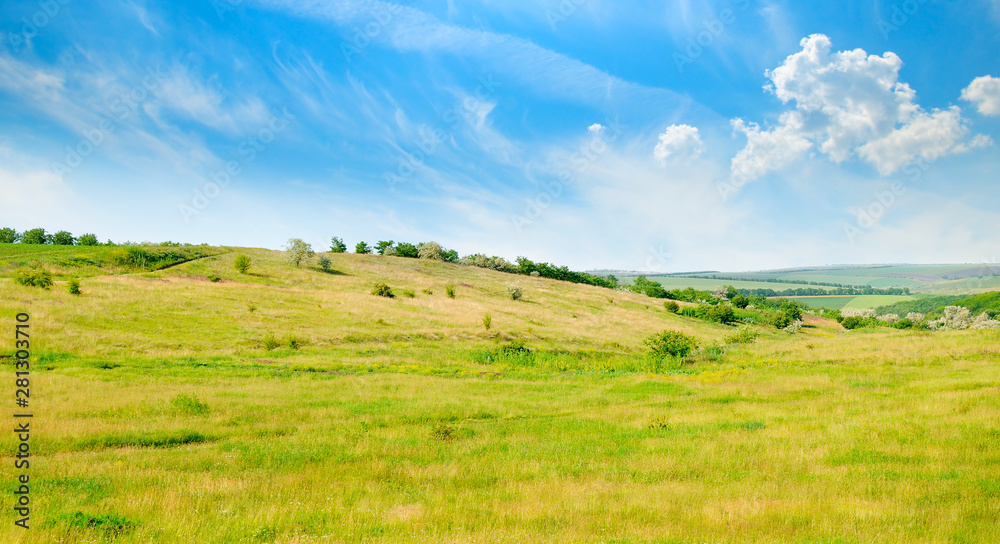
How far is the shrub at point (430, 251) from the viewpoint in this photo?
111688 millimetres

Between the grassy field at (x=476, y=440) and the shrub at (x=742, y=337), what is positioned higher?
the grassy field at (x=476, y=440)

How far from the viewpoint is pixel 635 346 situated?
168ft

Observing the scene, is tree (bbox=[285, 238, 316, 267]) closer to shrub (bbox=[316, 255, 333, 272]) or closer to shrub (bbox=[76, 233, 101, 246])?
shrub (bbox=[316, 255, 333, 272])

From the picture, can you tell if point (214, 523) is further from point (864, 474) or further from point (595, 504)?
point (864, 474)

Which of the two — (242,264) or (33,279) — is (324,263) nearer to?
(242,264)

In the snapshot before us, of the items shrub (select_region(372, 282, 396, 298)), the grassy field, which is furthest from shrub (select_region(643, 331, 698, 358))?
shrub (select_region(372, 282, 396, 298))

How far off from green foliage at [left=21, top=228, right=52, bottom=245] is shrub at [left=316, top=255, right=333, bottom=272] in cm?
5191

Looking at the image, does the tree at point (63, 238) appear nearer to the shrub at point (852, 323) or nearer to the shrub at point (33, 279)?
the shrub at point (33, 279)

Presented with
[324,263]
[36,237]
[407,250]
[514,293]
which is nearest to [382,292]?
[324,263]

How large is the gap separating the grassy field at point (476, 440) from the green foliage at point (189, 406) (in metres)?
0.08

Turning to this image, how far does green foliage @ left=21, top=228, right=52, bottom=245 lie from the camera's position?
84.4m

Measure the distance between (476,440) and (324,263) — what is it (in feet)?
242

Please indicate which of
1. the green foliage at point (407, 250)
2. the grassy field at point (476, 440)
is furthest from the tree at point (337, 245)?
A: the grassy field at point (476, 440)

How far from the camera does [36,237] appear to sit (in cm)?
8469
